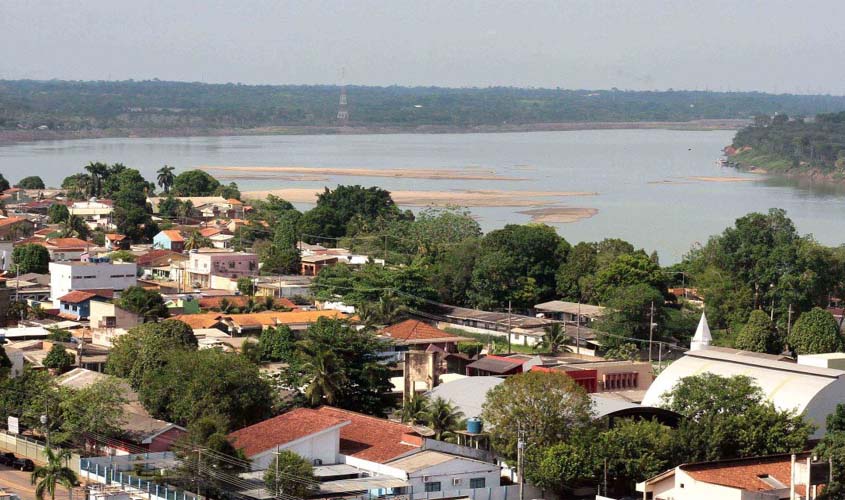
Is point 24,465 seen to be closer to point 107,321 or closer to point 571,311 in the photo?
point 107,321

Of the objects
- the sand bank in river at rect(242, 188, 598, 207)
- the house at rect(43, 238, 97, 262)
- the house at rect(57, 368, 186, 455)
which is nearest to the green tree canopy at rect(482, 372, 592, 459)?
the house at rect(57, 368, 186, 455)

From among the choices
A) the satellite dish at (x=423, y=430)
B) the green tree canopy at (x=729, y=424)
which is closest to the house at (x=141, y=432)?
the satellite dish at (x=423, y=430)

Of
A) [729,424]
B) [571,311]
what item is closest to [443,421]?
[729,424]

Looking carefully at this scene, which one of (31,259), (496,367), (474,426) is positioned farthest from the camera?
(31,259)

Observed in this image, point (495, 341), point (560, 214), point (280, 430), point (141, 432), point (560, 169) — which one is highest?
point (280, 430)

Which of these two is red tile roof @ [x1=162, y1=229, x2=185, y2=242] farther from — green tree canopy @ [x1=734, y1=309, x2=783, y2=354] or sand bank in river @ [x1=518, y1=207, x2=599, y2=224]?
green tree canopy @ [x1=734, y1=309, x2=783, y2=354]

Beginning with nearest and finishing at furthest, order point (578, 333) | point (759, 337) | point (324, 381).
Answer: point (324, 381)
point (759, 337)
point (578, 333)

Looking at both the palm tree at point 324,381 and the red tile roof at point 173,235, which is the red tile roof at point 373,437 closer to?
the palm tree at point 324,381
